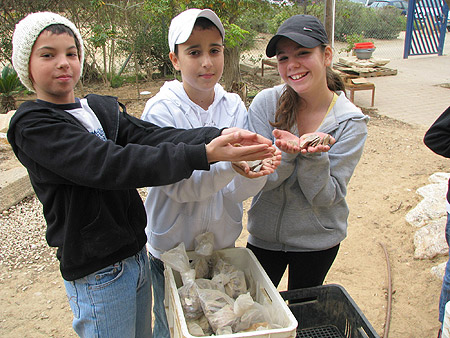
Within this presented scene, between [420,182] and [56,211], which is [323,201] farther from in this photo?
[420,182]

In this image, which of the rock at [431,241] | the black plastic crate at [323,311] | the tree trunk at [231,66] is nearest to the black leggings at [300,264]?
the black plastic crate at [323,311]

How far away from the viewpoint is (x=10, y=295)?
10.5 feet

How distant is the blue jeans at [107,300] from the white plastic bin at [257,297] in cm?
15

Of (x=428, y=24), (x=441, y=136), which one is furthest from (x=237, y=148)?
(x=428, y=24)

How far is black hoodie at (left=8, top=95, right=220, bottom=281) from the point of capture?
1312mm

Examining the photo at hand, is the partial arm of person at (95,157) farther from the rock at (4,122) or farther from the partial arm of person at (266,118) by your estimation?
the rock at (4,122)

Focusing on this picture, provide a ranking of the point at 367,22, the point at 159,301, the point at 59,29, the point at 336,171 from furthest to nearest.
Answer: the point at 367,22 → the point at 159,301 → the point at 336,171 → the point at 59,29

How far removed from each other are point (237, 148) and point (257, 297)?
68 cm

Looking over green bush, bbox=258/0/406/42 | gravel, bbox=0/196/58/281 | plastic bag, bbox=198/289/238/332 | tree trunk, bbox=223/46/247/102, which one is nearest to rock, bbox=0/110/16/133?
gravel, bbox=0/196/58/281

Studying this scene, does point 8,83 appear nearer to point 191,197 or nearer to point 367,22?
point 191,197

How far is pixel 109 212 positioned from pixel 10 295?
2255 mm

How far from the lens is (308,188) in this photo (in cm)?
175

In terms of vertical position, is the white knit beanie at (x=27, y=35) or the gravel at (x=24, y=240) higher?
the white knit beanie at (x=27, y=35)

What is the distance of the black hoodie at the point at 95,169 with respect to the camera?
51.7 inches
